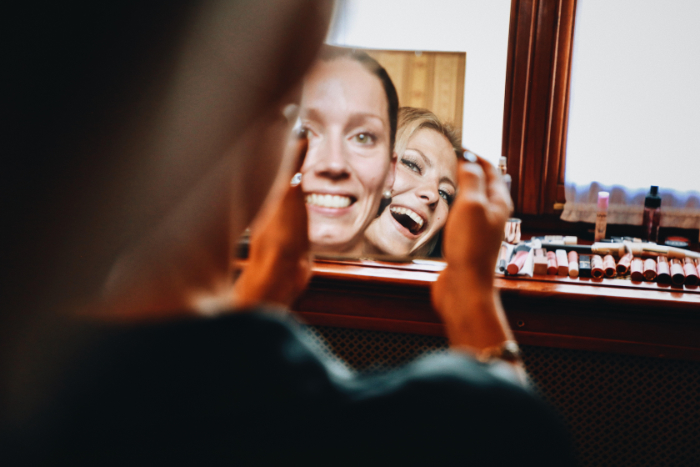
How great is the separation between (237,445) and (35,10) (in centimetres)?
25

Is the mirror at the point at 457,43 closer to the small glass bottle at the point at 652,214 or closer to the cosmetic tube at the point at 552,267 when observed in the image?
the cosmetic tube at the point at 552,267

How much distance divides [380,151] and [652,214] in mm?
800

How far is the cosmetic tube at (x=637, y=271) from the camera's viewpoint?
119 centimetres

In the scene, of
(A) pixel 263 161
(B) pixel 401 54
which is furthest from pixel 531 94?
(A) pixel 263 161

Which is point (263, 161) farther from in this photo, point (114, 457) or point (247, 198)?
point (114, 457)

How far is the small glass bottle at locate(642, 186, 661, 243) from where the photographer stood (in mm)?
1431

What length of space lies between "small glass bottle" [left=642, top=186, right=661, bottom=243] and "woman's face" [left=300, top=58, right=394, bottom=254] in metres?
0.75

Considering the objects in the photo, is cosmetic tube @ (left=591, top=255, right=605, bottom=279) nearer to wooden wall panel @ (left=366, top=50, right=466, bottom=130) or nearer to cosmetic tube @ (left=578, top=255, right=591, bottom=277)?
cosmetic tube @ (left=578, top=255, right=591, bottom=277)

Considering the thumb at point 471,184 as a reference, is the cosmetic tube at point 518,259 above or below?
below

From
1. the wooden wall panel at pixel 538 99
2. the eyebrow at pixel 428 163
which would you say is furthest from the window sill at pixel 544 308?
the wooden wall panel at pixel 538 99

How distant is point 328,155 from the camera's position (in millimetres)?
1275

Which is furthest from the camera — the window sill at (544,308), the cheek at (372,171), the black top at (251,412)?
the cheek at (372,171)

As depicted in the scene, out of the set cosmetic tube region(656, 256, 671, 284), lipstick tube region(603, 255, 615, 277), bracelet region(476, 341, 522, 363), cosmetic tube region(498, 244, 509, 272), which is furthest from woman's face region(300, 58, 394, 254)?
bracelet region(476, 341, 522, 363)

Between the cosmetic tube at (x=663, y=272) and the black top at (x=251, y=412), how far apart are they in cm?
106
